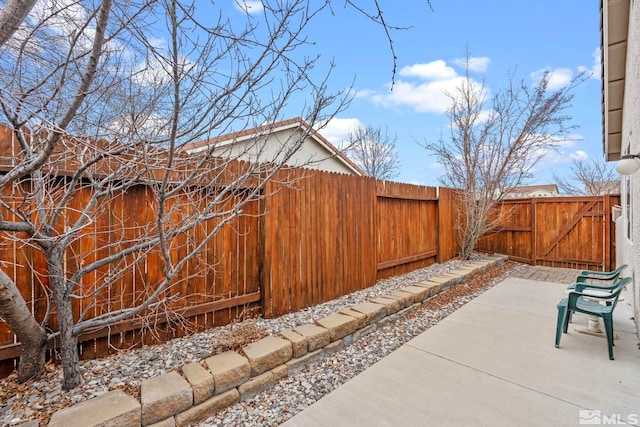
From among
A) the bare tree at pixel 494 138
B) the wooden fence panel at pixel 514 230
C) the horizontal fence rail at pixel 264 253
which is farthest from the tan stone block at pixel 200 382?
the wooden fence panel at pixel 514 230

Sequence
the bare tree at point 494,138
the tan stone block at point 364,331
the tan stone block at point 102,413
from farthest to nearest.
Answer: the bare tree at point 494,138
the tan stone block at point 364,331
the tan stone block at point 102,413

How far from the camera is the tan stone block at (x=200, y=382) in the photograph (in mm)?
1977

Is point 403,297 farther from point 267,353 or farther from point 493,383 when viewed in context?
point 267,353

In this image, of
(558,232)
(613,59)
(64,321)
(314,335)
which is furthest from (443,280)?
(64,321)

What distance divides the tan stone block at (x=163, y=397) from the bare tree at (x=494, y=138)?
6.85 meters

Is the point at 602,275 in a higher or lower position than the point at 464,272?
higher

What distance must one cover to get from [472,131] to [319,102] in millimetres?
6312

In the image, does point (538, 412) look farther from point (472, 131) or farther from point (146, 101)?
point (472, 131)

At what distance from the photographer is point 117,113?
241 centimetres

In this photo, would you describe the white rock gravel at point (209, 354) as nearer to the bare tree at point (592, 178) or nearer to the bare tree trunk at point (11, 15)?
the bare tree trunk at point (11, 15)

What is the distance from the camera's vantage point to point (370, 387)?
233cm

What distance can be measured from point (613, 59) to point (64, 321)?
264 inches

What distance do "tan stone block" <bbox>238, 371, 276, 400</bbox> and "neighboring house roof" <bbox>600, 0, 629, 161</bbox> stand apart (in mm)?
5387

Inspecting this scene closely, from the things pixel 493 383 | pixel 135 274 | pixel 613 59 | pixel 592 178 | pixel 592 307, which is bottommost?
pixel 493 383
